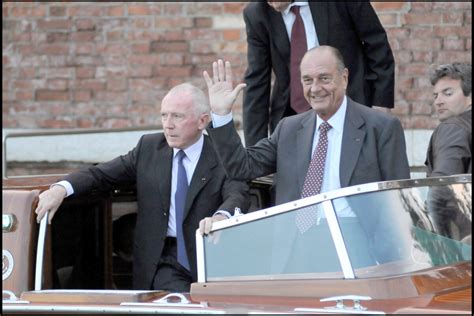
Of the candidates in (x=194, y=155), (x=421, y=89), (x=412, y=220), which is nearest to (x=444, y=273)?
(x=412, y=220)

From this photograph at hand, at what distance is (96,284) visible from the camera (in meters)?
6.03

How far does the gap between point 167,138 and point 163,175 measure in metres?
0.17

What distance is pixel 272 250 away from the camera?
4.69m

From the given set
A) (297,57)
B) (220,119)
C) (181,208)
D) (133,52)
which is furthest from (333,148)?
(133,52)

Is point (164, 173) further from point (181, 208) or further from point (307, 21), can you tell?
point (307, 21)

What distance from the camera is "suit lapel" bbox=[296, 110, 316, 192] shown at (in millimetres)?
5293

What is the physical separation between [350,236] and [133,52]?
4.80m

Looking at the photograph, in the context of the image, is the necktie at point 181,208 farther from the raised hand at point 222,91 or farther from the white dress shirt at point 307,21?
the white dress shirt at point 307,21

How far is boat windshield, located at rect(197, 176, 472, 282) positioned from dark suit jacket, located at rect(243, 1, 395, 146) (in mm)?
1884

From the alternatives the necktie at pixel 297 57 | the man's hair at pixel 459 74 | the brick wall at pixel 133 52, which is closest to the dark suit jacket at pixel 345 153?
the man's hair at pixel 459 74

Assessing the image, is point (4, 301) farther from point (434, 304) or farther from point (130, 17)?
point (130, 17)

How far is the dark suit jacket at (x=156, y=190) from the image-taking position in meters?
5.53

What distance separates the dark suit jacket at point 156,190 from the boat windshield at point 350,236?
71cm

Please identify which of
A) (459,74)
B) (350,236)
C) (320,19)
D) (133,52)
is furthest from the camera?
(133,52)
